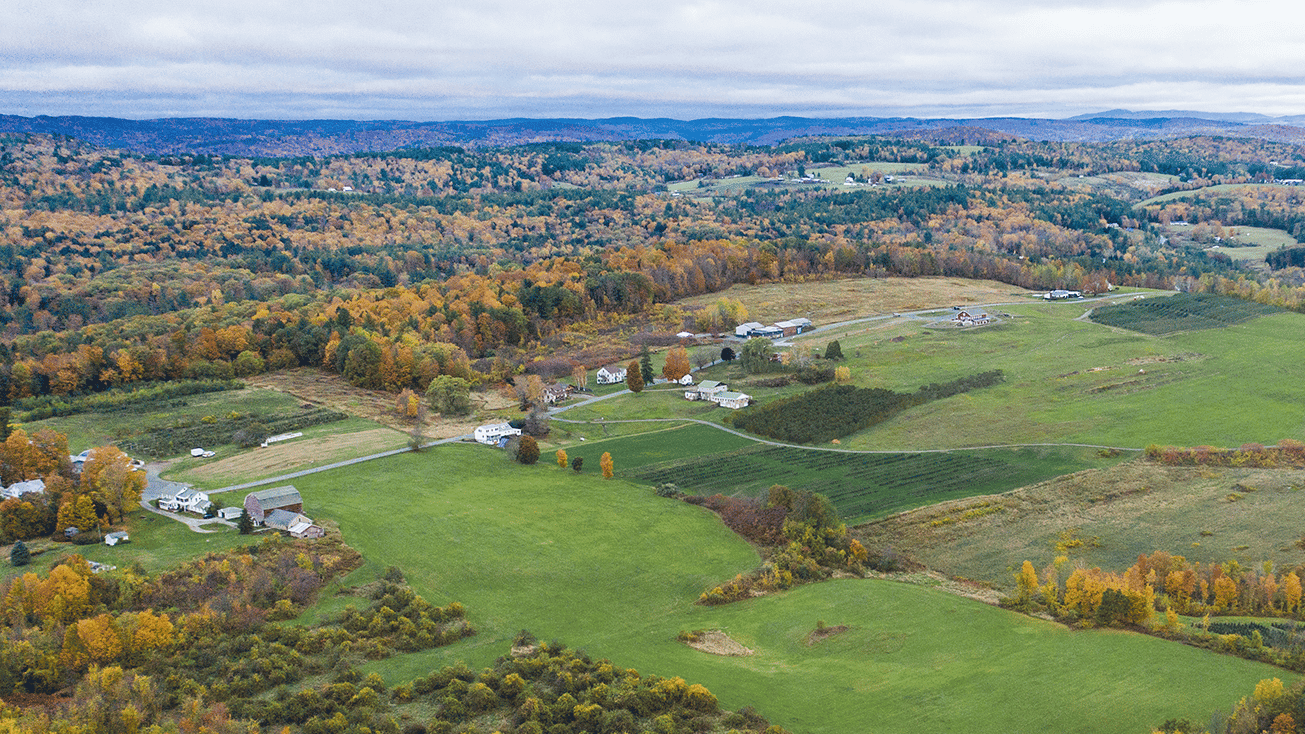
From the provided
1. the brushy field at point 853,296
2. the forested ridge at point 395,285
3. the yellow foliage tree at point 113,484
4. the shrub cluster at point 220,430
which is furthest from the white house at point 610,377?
the yellow foliage tree at point 113,484

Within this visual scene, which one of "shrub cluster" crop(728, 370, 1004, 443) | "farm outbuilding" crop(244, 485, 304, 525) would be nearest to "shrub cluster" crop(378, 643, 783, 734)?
"farm outbuilding" crop(244, 485, 304, 525)

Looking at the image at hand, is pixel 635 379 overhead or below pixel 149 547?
overhead

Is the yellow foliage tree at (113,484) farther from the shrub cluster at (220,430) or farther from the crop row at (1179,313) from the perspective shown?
the crop row at (1179,313)

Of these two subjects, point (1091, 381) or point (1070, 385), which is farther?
point (1091, 381)

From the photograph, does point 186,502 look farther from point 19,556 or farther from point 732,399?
point 732,399

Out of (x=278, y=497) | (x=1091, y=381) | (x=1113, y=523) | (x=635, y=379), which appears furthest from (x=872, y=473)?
(x=278, y=497)

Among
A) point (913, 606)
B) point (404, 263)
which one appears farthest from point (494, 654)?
point (404, 263)
